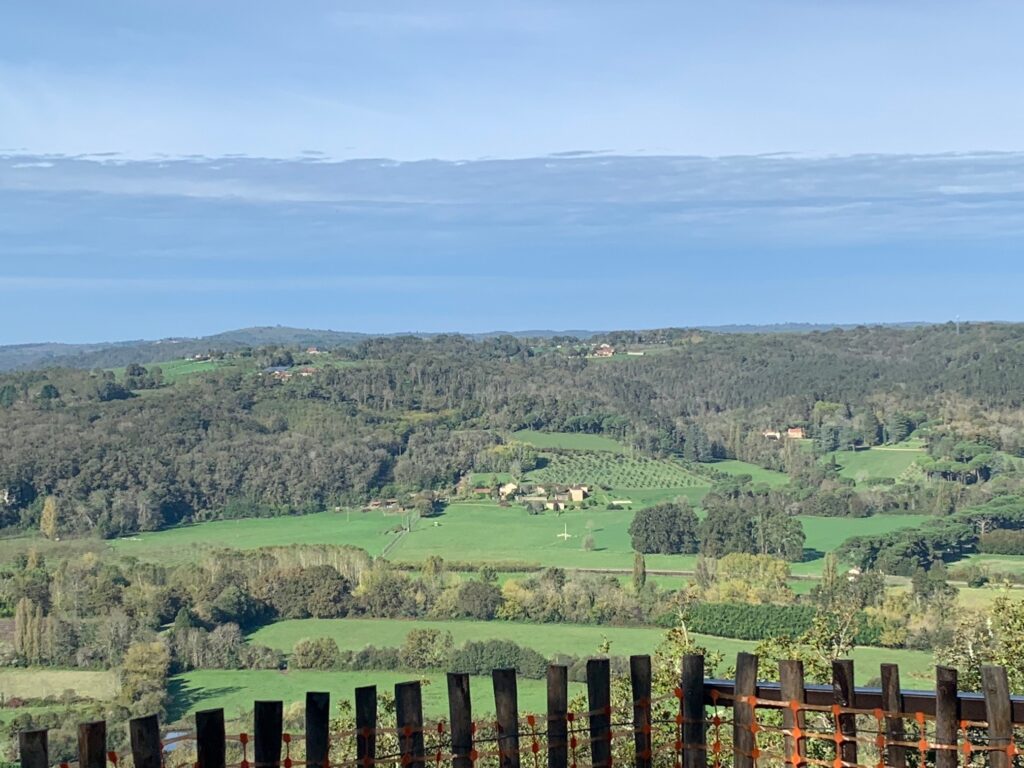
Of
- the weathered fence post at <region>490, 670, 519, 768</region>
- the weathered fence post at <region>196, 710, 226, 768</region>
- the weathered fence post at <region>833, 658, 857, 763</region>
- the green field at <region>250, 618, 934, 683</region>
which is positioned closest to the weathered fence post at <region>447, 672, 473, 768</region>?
the weathered fence post at <region>490, 670, 519, 768</region>

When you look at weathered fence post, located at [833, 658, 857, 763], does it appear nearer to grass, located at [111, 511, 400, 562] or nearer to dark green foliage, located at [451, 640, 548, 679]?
dark green foliage, located at [451, 640, 548, 679]

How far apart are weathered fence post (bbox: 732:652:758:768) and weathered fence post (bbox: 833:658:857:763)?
30 cm

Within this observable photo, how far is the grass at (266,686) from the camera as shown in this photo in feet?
70.7

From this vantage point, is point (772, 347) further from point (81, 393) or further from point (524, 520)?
point (81, 393)

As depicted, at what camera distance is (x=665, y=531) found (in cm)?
4394

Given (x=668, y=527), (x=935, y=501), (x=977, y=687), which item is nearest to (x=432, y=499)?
(x=668, y=527)

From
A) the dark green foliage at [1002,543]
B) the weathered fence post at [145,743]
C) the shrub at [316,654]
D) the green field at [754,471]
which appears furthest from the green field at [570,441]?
the weathered fence post at [145,743]

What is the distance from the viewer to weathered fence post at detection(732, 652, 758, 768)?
4.77m

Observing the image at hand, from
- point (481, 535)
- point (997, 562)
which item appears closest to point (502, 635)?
point (481, 535)

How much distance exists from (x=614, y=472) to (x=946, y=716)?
53.9 m

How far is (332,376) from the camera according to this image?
69688 millimetres

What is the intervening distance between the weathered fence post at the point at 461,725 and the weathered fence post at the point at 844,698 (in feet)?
4.49

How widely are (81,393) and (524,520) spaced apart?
2761 cm

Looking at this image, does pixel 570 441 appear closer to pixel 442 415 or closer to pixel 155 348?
pixel 442 415
